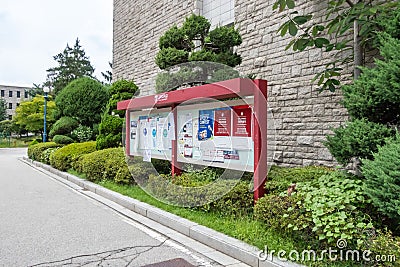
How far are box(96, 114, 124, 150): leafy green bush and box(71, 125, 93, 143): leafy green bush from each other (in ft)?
20.5

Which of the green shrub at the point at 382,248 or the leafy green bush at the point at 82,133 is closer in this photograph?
the green shrub at the point at 382,248

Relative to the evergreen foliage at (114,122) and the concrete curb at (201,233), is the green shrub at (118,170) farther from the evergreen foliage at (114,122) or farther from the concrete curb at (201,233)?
the evergreen foliage at (114,122)

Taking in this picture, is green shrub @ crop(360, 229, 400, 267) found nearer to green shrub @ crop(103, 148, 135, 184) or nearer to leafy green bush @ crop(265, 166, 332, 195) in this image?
leafy green bush @ crop(265, 166, 332, 195)

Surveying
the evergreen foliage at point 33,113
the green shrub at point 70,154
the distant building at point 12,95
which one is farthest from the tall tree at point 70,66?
the green shrub at point 70,154

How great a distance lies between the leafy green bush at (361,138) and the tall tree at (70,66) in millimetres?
43489

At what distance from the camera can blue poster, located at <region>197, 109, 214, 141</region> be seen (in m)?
5.86

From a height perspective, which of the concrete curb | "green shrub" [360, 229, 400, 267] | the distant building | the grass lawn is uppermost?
the distant building

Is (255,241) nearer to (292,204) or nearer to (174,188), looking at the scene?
(292,204)

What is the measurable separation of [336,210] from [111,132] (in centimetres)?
838

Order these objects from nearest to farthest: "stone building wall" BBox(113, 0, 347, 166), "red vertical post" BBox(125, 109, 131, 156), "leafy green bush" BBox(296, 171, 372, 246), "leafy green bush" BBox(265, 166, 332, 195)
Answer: "leafy green bush" BBox(296, 171, 372, 246), "leafy green bush" BBox(265, 166, 332, 195), "stone building wall" BBox(113, 0, 347, 166), "red vertical post" BBox(125, 109, 131, 156)

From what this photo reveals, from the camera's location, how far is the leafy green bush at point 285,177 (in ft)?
16.2

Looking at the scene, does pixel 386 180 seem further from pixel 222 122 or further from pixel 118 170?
pixel 118 170

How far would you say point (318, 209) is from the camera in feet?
12.3

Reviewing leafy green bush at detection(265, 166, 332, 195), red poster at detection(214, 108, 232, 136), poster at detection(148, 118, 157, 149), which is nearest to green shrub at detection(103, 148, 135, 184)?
poster at detection(148, 118, 157, 149)
